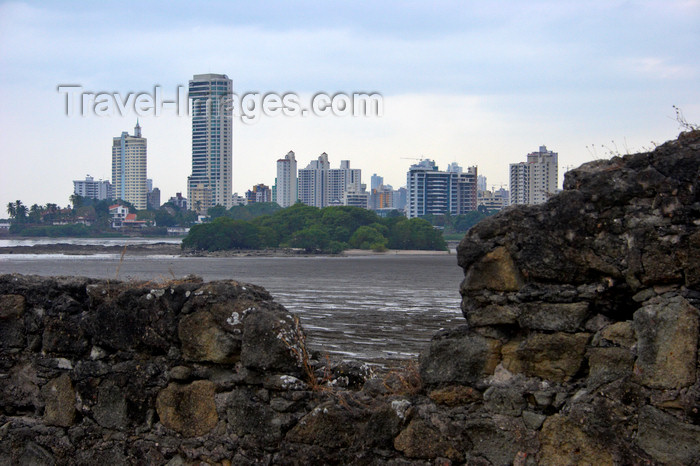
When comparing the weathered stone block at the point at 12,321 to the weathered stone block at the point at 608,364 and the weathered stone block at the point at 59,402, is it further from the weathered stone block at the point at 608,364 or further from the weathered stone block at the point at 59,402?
the weathered stone block at the point at 608,364

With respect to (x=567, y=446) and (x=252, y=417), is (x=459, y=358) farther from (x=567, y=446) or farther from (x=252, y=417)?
(x=252, y=417)

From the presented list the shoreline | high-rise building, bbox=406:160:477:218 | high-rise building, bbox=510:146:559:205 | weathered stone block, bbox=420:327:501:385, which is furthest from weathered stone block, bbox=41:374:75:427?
high-rise building, bbox=406:160:477:218

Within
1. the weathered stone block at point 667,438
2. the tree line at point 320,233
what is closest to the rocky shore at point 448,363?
the weathered stone block at point 667,438

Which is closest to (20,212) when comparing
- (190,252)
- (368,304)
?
(190,252)

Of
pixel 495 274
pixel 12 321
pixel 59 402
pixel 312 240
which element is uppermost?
pixel 495 274

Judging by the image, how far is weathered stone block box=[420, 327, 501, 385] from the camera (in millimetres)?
4809

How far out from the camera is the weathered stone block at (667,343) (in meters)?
4.11

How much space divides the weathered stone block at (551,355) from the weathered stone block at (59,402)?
3.30 m

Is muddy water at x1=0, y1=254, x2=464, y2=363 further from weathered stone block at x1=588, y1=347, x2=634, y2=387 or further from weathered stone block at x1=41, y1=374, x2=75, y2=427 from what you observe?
weathered stone block at x1=588, y1=347, x2=634, y2=387

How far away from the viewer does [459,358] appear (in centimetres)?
486

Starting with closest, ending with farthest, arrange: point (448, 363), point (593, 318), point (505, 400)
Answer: point (593, 318) < point (505, 400) < point (448, 363)

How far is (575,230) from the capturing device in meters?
4.58

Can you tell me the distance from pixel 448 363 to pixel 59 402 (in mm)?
3013

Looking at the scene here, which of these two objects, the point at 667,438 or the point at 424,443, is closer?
the point at 667,438
